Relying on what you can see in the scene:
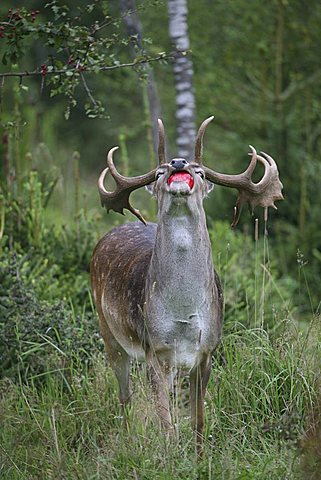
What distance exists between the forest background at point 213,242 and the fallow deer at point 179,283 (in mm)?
372

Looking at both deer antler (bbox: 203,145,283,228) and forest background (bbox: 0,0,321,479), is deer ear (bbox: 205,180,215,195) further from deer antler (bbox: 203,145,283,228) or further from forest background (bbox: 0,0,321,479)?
forest background (bbox: 0,0,321,479)

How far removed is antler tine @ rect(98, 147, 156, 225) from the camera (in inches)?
265

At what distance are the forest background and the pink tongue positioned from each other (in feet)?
3.23

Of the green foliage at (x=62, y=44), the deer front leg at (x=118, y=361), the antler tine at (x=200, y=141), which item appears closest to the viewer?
the antler tine at (x=200, y=141)

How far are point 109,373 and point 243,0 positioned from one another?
8954 mm

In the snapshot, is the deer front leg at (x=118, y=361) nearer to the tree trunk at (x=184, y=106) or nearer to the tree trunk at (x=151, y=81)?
the tree trunk at (x=184, y=106)

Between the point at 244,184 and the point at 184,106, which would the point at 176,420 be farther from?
the point at 184,106

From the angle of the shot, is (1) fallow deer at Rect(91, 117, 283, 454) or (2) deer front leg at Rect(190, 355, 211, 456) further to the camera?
(2) deer front leg at Rect(190, 355, 211, 456)

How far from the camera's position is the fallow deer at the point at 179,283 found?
20.2ft

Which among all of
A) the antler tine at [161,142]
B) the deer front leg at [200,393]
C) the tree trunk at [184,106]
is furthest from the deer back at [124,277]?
the tree trunk at [184,106]

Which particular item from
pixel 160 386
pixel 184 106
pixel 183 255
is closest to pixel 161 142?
pixel 183 255

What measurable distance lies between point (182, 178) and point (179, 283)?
66 centimetres

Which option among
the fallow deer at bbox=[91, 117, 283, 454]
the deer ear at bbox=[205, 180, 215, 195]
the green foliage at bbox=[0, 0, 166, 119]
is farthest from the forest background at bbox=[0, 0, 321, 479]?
the deer ear at bbox=[205, 180, 215, 195]

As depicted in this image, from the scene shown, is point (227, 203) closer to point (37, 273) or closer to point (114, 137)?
point (37, 273)
